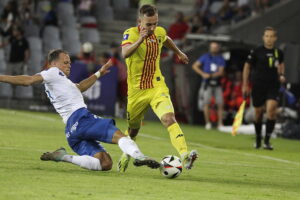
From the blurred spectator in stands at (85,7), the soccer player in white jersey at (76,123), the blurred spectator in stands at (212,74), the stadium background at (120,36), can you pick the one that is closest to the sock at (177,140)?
the soccer player in white jersey at (76,123)

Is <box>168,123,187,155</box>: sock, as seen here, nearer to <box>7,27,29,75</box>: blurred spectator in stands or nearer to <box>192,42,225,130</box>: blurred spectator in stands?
<box>192,42,225,130</box>: blurred spectator in stands

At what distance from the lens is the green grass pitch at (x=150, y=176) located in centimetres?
1020

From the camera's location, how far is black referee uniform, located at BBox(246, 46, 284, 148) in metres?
19.4

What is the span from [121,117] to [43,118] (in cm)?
375

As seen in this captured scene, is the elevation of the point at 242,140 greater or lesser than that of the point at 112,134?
lesser

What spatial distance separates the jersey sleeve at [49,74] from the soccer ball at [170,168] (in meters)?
1.68

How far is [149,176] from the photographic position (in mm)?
12289

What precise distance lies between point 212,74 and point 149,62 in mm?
13047

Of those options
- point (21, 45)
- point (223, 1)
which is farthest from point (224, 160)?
point (223, 1)

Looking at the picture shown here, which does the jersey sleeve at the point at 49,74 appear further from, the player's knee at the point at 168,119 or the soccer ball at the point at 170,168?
the soccer ball at the point at 170,168

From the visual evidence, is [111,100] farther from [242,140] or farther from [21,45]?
[242,140]

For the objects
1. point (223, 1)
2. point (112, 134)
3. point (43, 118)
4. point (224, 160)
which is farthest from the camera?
point (223, 1)

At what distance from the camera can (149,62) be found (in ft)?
44.0

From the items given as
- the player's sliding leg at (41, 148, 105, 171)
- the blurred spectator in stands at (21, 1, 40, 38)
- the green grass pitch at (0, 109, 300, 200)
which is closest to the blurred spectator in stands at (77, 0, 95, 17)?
the blurred spectator in stands at (21, 1, 40, 38)
